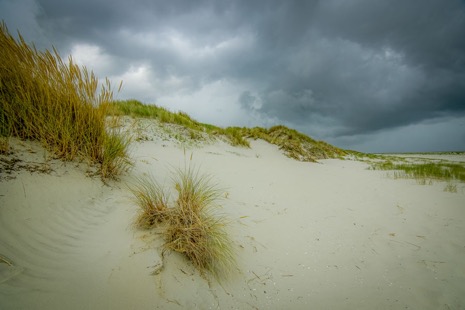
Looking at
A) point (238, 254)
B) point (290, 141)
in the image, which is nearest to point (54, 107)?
point (238, 254)

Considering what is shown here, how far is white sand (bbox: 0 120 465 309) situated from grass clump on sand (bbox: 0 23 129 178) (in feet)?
0.68

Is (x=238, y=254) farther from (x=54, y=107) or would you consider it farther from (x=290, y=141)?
(x=290, y=141)

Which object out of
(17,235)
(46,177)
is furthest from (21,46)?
(17,235)

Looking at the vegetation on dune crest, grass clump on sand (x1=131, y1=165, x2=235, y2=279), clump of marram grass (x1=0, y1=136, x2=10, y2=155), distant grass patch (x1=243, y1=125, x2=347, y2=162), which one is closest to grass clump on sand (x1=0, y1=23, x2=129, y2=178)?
clump of marram grass (x1=0, y1=136, x2=10, y2=155)

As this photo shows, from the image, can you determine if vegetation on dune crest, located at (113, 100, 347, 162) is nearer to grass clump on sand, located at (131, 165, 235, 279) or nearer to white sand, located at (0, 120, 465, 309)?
white sand, located at (0, 120, 465, 309)

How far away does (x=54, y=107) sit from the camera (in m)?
2.59

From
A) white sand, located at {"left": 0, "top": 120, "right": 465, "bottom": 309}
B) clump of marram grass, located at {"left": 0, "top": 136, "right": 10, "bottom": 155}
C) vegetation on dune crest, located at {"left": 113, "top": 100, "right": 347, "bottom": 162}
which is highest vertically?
vegetation on dune crest, located at {"left": 113, "top": 100, "right": 347, "bottom": 162}

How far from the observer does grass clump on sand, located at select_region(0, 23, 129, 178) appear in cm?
236

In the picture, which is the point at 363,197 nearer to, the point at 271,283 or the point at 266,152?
the point at 271,283

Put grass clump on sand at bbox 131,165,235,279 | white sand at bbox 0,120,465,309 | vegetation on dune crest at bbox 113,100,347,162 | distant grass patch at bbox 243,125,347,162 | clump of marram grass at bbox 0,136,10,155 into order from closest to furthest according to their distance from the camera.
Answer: white sand at bbox 0,120,465,309, grass clump on sand at bbox 131,165,235,279, clump of marram grass at bbox 0,136,10,155, vegetation on dune crest at bbox 113,100,347,162, distant grass patch at bbox 243,125,347,162

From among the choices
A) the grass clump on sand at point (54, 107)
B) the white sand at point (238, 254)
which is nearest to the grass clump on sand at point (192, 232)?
the white sand at point (238, 254)

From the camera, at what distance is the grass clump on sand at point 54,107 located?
2.36 metres

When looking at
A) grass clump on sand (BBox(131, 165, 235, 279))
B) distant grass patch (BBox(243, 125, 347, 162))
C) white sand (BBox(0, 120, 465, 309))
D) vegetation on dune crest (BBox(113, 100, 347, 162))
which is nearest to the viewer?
white sand (BBox(0, 120, 465, 309))

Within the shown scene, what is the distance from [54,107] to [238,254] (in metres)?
2.78
